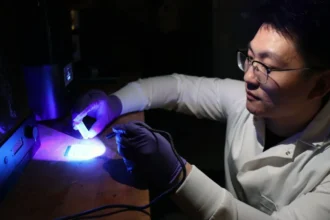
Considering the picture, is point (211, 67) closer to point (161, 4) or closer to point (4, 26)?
point (161, 4)

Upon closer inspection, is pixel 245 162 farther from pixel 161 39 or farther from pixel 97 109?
pixel 161 39

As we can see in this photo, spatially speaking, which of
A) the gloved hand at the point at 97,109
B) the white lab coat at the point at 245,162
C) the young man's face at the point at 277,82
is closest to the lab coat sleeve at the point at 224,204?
the white lab coat at the point at 245,162

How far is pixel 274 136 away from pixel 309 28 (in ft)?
1.24

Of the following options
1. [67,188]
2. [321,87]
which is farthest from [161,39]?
[67,188]

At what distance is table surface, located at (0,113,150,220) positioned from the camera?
0.73 m

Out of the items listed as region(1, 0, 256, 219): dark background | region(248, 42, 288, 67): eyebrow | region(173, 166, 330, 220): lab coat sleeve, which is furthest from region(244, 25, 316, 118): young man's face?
region(1, 0, 256, 219): dark background

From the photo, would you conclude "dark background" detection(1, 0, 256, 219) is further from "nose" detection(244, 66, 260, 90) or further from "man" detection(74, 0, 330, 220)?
"nose" detection(244, 66, 260, 90)

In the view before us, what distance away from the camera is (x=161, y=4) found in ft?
5.53

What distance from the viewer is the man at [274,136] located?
810mm

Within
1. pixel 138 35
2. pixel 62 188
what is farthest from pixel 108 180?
pixel 138 35

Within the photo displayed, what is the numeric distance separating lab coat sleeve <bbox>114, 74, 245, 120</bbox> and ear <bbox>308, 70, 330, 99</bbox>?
349 millimetres

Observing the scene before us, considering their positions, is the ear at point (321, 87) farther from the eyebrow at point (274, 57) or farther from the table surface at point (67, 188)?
the table surface at point (67, 188)

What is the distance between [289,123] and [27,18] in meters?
0.84

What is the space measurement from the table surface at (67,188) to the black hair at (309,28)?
53 centimetres
